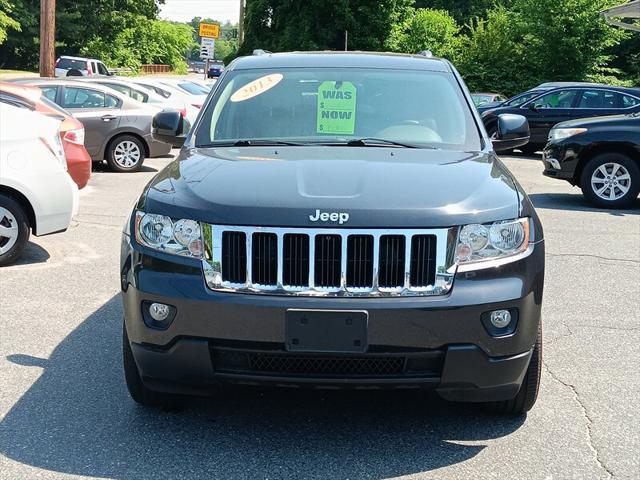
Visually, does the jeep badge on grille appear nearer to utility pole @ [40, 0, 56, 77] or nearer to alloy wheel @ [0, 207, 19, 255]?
alloy wheel @ [0, 207, 19, 255]

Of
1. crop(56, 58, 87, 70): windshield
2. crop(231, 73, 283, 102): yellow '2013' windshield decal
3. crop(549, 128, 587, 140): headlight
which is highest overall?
crop(56, 58, 87, 70): windshield

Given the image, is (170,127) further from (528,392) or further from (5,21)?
(5,21)

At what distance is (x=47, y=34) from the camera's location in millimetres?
22625

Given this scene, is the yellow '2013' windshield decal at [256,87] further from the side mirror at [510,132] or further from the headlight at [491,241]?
the headlight at [491,241]

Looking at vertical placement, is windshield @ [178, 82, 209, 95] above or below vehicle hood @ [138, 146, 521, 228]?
above

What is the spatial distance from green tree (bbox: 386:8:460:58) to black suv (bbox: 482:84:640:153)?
23.9 meters

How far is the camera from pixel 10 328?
5578 mm

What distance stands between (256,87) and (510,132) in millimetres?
1594

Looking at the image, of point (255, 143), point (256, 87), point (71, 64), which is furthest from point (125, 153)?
point (71, 64)

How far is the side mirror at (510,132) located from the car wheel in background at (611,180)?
6.51 m

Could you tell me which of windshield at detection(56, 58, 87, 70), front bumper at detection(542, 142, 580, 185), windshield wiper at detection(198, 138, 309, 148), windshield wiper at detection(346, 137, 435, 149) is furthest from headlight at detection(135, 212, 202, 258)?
windshield at detection(56, 58, 87, 70)

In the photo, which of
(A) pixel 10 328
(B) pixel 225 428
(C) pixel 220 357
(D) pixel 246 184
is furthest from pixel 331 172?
(A) pixel 10 328

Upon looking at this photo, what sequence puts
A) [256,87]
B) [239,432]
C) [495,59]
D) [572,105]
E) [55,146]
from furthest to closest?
[495,59]
[572,105]
[55,146]
[256,87]
[239,432]

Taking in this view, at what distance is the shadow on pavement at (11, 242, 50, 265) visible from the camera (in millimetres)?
7662
